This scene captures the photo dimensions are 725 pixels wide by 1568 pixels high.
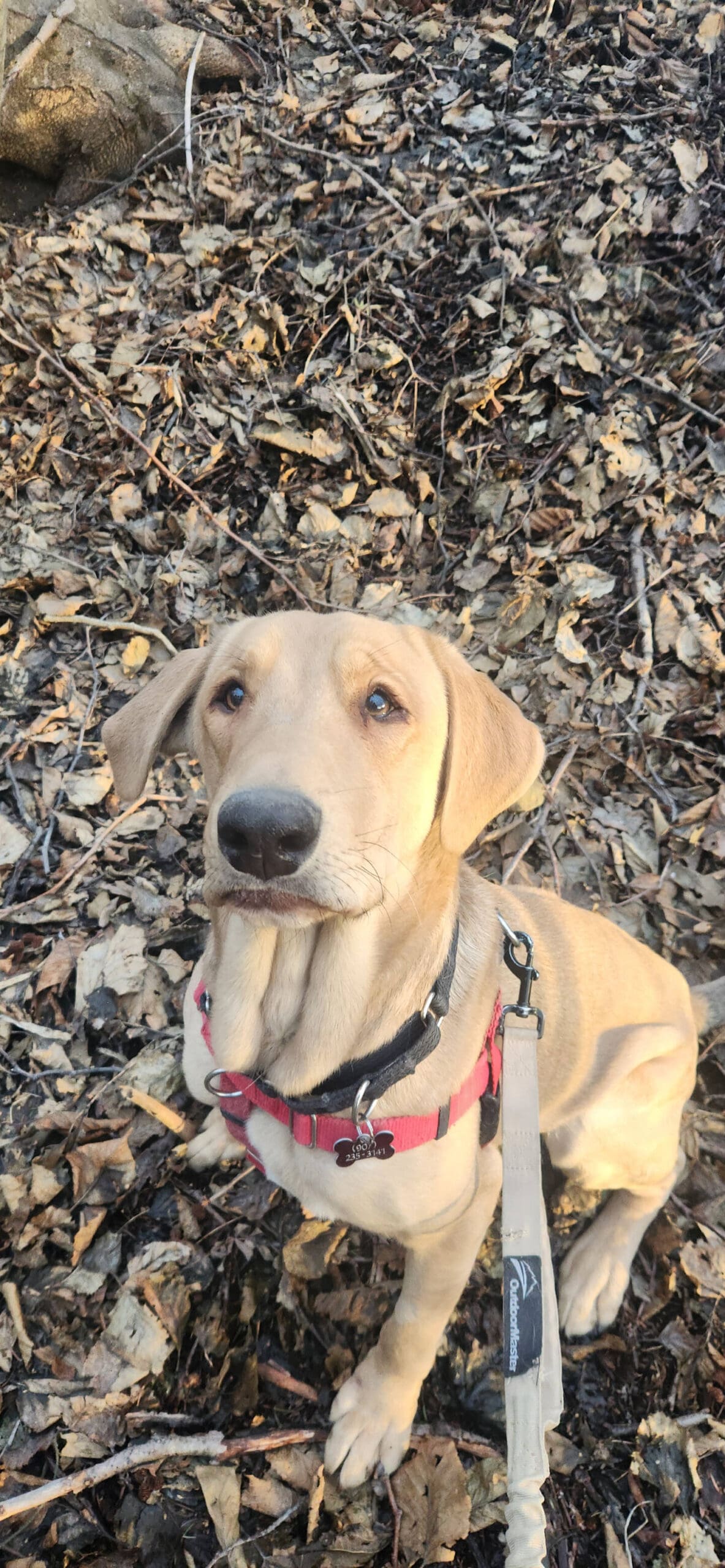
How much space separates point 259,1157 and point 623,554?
400 centimetres

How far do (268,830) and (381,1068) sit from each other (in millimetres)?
898

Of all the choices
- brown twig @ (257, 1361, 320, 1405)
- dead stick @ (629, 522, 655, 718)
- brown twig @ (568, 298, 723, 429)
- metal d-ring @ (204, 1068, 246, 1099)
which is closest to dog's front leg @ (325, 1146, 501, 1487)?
brown twig @ (257, 1361, 320, 1405)

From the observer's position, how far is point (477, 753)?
7.68 feet

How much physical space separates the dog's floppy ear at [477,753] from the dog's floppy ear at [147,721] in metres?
0.81

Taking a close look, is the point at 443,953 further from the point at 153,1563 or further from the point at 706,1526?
the point at 706,1526

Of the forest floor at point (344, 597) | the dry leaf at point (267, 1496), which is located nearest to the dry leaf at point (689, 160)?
the forest floor at point (344, 597)

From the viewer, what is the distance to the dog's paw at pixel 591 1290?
9.77ft

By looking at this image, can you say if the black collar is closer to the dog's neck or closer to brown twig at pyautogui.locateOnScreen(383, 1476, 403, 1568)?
the dog's neck

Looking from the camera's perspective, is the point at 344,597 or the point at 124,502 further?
the point at 124,502

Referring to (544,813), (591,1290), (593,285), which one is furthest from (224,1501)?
(593,285)

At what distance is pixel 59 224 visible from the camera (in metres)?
5.50

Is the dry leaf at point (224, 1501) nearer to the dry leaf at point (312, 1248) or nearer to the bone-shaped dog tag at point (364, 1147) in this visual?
the dry leaf at point (312, 1248)

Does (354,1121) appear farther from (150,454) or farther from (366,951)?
(150,454)

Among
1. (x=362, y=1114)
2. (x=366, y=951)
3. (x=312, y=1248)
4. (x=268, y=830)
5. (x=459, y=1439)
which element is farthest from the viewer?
(x=312, y=1248)
